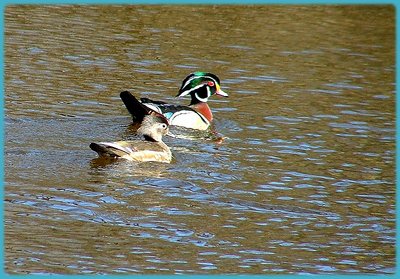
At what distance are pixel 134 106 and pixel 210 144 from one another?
48.3 inches

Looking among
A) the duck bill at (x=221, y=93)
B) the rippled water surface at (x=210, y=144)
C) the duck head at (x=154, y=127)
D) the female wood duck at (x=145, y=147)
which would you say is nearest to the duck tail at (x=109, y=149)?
the female wood duck at (x=145, y=147)


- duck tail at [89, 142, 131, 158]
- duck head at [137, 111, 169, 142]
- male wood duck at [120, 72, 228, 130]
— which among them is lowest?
duck tail at [89, 142, 131, 158]

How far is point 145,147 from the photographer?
514 inches

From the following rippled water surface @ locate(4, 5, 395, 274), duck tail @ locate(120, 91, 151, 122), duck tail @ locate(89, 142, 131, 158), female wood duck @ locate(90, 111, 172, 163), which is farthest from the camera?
duck tail @ locate(120, 91, 151, 122)

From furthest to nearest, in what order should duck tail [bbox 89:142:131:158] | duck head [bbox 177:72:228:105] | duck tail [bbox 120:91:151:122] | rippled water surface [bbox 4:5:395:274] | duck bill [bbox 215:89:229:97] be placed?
duck bill [bbox 215:89:229:97] → duck head [bbox 177:72:228:105] → duck tail [bbox 120:91:151:122] → duck tail [bbox 89:142:131:158] → rippled water surface [bbox 4:5:395:274]

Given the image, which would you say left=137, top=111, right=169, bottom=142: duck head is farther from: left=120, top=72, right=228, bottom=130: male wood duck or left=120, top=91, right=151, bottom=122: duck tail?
left=120, top=72, right=228, bottom=130: male wood duck

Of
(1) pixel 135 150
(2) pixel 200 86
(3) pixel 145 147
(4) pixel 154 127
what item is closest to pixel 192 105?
(2) pixel 200 86

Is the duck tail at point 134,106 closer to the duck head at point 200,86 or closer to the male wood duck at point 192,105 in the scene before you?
the male wood duck at point 192,105

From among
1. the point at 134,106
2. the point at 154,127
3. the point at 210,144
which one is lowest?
the point at 154,127

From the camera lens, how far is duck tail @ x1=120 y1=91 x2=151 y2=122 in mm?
14484

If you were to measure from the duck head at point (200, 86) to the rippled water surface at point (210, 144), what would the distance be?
0.42 meters

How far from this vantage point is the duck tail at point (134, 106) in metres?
14.5

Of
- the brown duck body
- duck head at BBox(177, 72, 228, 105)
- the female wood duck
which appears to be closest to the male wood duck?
duck head at BBox(177, 72, 228, 105)

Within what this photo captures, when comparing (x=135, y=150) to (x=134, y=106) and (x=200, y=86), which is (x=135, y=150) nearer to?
(x=134, y=106)
